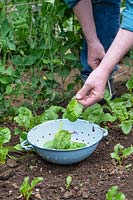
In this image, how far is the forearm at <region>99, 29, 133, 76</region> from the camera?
2016mm

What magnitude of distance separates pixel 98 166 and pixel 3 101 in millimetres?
678

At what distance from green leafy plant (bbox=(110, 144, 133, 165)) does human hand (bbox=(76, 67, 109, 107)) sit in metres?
0.22

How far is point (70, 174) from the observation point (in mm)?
2102

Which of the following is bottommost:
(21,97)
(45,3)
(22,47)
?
(21,97)

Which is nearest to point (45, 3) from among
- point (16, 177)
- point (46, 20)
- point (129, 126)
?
point (46, 20)

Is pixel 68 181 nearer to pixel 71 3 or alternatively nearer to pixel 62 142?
pixel 62 142

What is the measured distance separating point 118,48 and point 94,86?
0.16m

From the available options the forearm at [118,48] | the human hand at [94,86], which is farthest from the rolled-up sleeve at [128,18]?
the human hand at [94,86]

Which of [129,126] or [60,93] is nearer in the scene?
[129,126]

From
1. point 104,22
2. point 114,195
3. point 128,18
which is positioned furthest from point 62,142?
point 104,22

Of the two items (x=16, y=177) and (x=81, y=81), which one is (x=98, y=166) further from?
(x=81, y=81)

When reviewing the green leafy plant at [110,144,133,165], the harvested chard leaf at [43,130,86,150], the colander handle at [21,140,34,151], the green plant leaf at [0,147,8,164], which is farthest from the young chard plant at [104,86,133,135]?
the green plant leaf at [0,147,8,164]

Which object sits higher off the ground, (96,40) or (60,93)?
(96,40)

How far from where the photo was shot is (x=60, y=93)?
2.88 m
